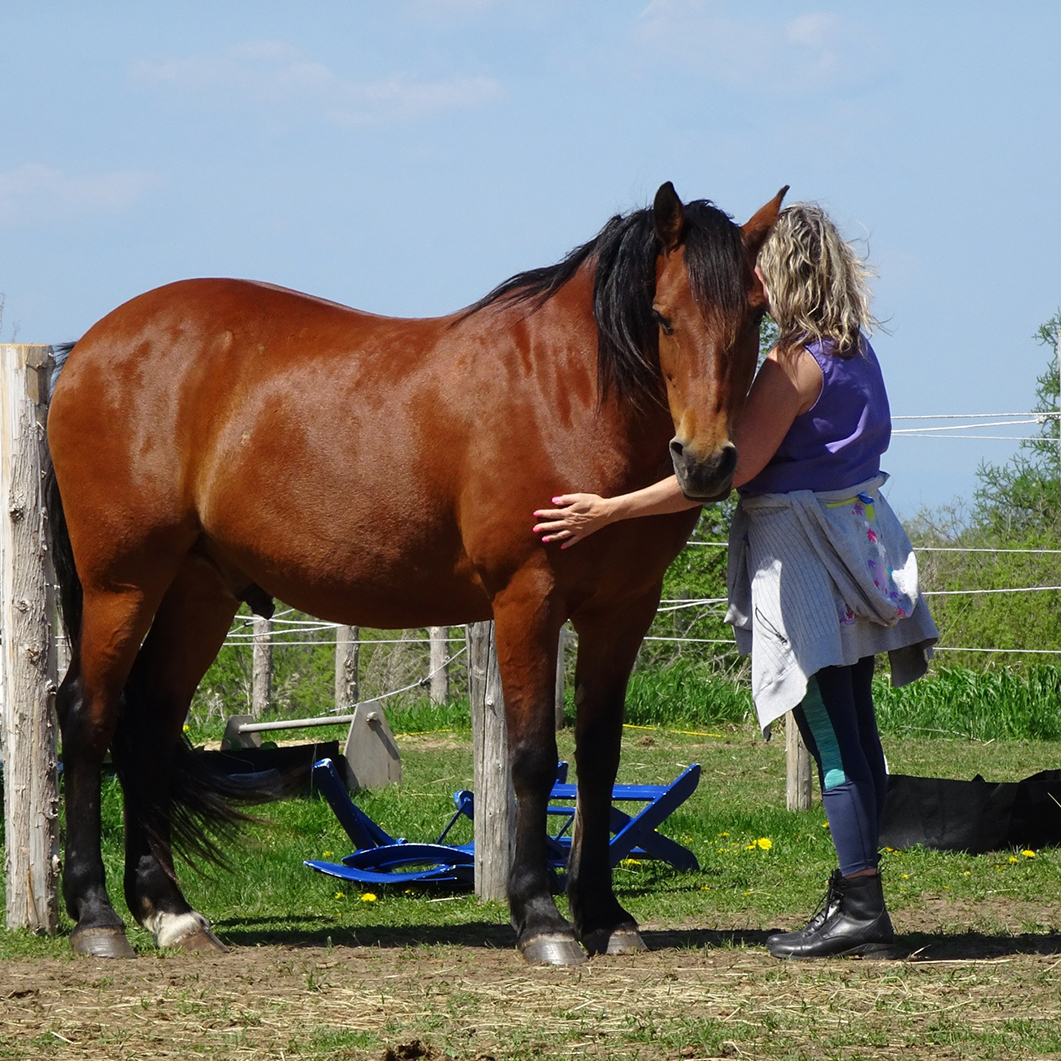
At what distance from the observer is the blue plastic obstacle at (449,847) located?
5.20 m

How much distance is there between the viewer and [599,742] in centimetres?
429

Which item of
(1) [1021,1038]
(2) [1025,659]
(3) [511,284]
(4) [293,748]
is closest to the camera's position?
(1) [1021,1038]

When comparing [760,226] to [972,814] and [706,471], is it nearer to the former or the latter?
[706,471]

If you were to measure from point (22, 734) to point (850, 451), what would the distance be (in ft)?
9.80

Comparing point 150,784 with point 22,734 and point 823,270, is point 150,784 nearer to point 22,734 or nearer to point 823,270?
point 22,734

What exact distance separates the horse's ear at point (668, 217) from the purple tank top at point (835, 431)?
1.61 feet

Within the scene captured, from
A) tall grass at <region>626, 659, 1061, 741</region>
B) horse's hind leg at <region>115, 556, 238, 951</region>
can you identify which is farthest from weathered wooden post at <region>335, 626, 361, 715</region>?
horse's hind leg at <region>115, 556, 238, 951</region>

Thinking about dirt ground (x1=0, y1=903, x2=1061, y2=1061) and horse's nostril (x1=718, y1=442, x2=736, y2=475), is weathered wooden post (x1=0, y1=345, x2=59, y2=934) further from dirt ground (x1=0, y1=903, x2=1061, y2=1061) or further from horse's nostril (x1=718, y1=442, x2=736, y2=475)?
horse's nostril (x1=718, y1=442, x2=736, y2=475)

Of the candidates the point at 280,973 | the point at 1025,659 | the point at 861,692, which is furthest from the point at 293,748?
the point at 1025,659

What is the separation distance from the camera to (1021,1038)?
115 inches

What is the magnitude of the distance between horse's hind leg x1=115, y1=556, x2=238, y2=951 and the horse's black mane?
5.64 feet

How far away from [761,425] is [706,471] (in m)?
0.31

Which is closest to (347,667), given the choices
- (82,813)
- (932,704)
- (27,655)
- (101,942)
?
(932,704)

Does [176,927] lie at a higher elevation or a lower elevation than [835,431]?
lower
